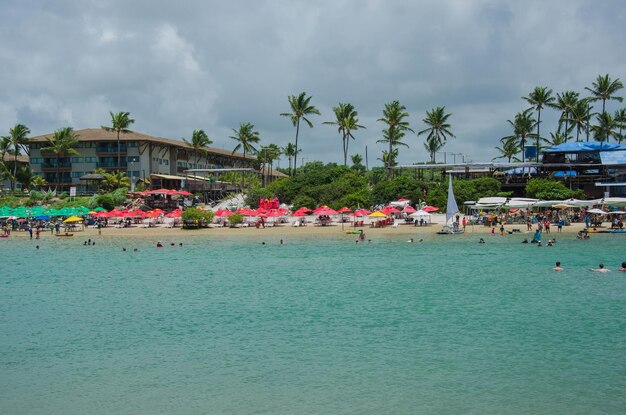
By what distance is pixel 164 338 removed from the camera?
60.6 ft

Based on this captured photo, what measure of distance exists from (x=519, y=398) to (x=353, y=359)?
470 centimetres

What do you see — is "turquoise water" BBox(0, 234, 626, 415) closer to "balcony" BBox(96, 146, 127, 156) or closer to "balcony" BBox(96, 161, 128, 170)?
"balcony" BBox(96, 161, 128, 170)

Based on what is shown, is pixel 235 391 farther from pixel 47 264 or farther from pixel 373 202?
pixel 373 202

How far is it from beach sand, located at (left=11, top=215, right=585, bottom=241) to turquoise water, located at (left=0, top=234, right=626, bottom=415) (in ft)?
47.2

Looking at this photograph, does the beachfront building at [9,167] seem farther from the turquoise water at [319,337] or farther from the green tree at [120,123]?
the turquoise water at [319,337]

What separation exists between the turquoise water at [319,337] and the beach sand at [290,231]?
14.4m

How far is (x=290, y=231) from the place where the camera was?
53.5 m

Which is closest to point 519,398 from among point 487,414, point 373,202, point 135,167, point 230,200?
point 487,414

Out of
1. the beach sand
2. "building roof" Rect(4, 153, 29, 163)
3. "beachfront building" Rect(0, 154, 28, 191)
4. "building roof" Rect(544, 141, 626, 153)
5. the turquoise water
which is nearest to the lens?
the turquoise water

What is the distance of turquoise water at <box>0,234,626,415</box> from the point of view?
1296 cm

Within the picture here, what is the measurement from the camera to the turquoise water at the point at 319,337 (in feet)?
42.5

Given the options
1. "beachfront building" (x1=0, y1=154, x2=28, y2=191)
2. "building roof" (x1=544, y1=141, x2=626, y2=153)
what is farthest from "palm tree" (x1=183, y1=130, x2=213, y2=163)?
"building roof" (x1=544, y1=141, x2=626, y2=153)

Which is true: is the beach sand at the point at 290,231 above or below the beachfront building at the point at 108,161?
below

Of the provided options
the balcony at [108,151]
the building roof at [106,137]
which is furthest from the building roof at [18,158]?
the balcony at [108,151]
